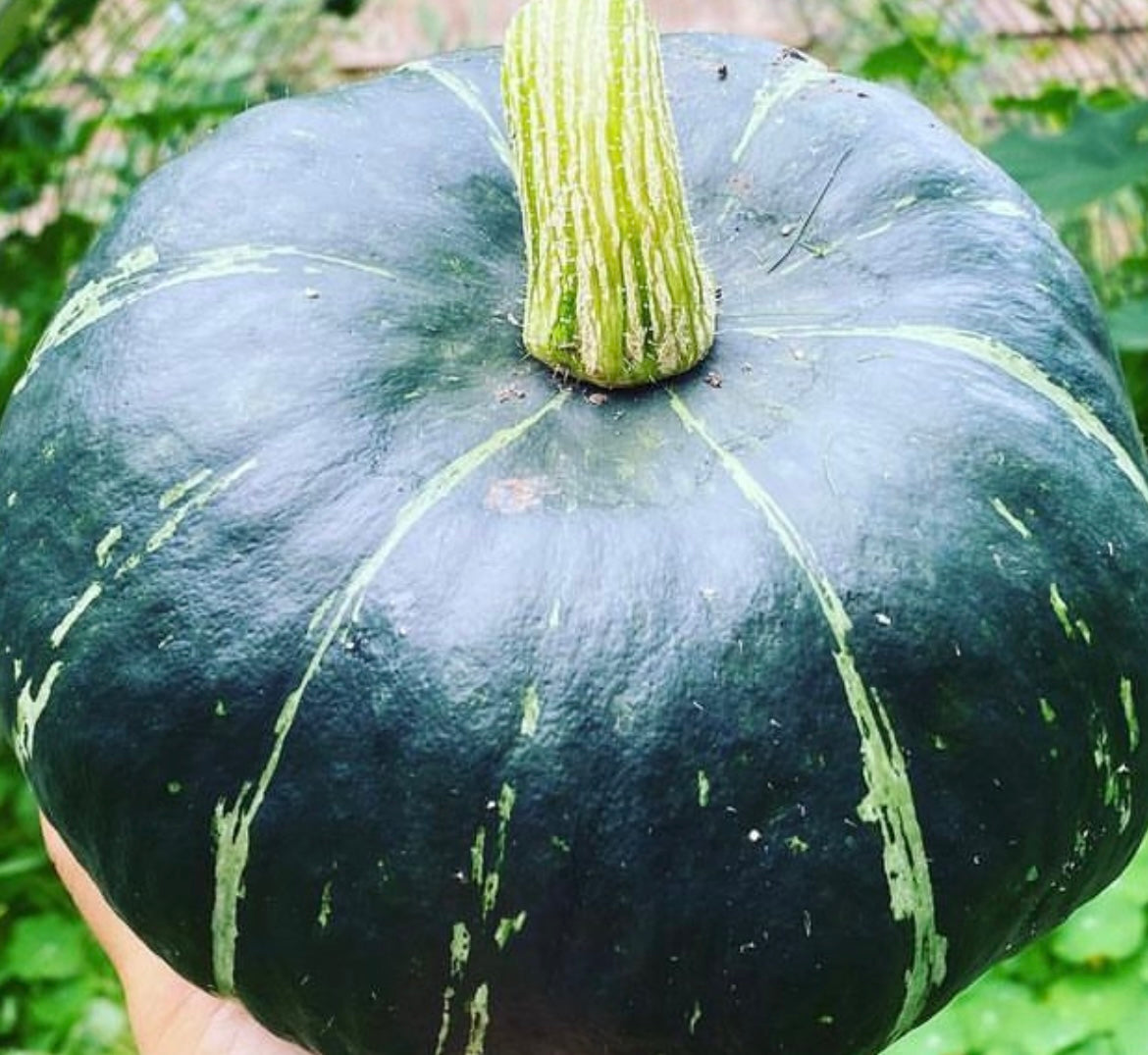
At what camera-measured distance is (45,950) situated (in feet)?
7.63

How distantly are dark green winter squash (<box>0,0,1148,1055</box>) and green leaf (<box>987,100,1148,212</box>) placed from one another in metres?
0.72

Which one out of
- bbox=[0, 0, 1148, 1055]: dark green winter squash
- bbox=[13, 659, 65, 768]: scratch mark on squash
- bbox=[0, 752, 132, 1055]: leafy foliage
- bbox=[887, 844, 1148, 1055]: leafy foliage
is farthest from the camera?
bbox=[0, 752, 132, 1055]: leafy foliage

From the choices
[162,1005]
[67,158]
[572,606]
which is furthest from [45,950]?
[572,606]

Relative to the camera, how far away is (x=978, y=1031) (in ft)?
6.46

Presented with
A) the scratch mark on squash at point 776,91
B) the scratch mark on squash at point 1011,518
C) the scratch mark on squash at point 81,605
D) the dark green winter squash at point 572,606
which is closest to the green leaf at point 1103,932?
the dark green winter squash at point 572,606

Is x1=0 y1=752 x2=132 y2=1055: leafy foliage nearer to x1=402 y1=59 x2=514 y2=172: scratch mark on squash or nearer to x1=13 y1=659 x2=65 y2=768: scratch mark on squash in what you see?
x1=13 y1=659 x2=65 y2=768: scratch mark on squash

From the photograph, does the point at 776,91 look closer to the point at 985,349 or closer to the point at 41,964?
the point at 985,349

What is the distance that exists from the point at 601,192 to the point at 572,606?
30 centimetres

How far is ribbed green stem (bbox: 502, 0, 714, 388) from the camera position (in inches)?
46.4

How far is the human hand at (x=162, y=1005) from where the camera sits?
1548 millimetres

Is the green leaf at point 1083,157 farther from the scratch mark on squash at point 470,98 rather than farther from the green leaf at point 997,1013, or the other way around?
the green leaf at point 997,1013

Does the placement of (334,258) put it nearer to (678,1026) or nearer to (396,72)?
(396,72)

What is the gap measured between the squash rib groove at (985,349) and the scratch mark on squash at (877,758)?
16 cm

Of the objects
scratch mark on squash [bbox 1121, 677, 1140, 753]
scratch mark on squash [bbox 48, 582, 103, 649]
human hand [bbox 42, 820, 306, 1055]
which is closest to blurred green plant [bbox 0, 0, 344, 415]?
human hand [bbox 42, 820, 306, 1055]
